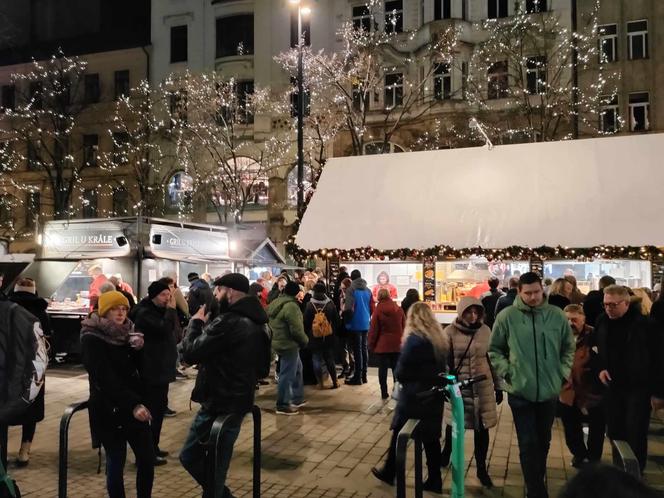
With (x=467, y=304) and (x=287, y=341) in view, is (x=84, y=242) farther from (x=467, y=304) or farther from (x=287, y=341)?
(x=467, y=304)

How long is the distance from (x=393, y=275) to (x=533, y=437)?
8.69 m

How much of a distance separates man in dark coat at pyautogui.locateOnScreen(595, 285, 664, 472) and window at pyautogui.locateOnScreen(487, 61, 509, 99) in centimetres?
2241

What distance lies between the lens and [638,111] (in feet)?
86.5

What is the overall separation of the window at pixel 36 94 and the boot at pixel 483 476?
34.6 metres

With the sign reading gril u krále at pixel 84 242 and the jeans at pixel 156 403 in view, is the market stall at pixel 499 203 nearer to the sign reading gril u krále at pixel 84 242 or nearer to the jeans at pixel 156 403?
the jeans at pixel 156 403

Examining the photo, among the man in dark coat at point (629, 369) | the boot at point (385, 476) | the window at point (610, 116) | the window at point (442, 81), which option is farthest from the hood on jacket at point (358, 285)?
the window at point (610, 116)

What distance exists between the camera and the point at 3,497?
12.8 feet

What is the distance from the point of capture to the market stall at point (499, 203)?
→ 8289 mm

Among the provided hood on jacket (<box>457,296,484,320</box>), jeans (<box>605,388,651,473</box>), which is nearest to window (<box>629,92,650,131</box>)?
jeans (<box>605,388,651,473</box>)

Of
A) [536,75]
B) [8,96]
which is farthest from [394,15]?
[8,96]

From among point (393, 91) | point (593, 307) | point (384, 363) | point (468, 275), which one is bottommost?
point (384, 363)

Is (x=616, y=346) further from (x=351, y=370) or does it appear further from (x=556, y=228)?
(x=351, y=370)

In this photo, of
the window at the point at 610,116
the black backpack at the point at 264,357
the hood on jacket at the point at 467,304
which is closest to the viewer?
the black backpack at the point at 264,357

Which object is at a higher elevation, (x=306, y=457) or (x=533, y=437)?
(x=533, y=437)
